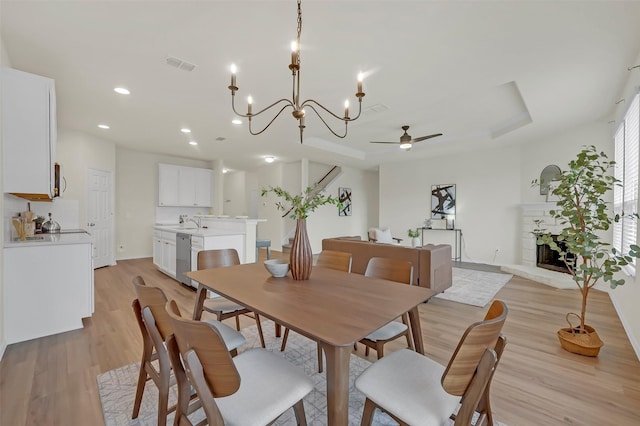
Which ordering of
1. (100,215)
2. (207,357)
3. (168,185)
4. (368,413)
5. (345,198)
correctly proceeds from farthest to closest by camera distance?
(345,198)
(168,185)
(100,215)
(368,413)
(207,357)

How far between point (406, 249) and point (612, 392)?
2.22 metres

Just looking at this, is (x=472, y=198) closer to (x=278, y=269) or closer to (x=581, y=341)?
(x=581, y=341)

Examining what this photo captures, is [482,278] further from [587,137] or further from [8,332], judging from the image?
[8,332]

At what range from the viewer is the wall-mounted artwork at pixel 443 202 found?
22.5 ft

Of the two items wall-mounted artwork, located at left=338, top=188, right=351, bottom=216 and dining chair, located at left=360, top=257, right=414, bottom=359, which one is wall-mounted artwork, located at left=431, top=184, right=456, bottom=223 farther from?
dining chair, located at left=360, top=257, right=414, bottom=359

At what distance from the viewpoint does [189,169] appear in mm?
7348

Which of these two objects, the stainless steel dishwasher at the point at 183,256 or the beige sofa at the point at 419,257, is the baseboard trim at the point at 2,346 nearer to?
the stainless steel dishwasher at the point at 183,256

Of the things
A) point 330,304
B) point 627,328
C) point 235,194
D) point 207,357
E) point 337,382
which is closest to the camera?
point 207,357

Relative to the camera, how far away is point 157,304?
1236 mm

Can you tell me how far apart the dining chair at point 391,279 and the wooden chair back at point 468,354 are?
74cm

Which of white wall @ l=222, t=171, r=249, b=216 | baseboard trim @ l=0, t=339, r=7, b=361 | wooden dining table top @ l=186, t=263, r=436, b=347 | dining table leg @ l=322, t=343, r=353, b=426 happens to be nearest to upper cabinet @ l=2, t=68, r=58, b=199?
baseboard trim @ l=0, t=339, r=7, b=361

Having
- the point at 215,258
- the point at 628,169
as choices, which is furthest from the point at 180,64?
the point at 628,169

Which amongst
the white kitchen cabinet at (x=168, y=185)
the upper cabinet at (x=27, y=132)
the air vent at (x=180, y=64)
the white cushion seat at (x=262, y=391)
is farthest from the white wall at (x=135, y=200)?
the white cushion seat at (x=262, y=391)

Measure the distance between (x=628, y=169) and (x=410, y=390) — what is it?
3.68m
